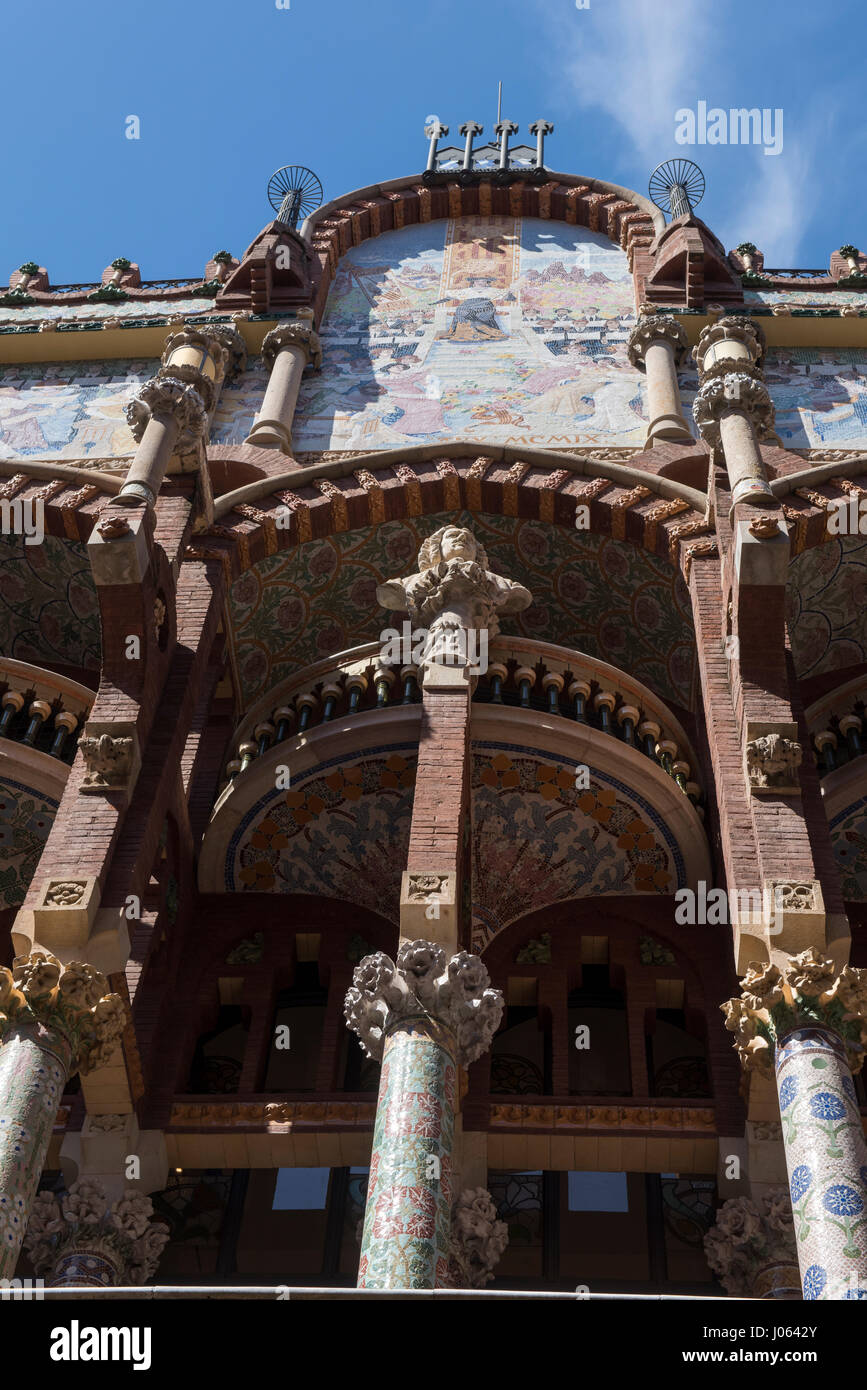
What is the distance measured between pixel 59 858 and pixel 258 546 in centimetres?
375

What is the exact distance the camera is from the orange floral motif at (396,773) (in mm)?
10312

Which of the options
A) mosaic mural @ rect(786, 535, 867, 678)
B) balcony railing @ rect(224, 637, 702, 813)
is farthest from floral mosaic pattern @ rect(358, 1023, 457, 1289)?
mosaic mural @ rect(786, 535, 867, 678)

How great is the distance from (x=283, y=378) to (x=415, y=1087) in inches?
311

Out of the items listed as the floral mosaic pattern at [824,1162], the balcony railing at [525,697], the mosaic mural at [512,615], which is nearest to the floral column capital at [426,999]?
the floral mosaic pattern at [824,1162]

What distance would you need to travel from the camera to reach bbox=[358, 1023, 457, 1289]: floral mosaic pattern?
6.34 meters

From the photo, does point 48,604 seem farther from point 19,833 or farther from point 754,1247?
point 754,1247

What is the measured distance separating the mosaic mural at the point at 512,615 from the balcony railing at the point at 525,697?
2.66 feet

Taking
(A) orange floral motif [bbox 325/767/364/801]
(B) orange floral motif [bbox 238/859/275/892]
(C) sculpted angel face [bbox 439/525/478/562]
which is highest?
(C) sculpted angel face [bbox 439/525/478/562]

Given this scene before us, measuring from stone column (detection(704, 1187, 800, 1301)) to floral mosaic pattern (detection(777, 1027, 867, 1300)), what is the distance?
1.25 m

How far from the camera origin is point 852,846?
10.3 m

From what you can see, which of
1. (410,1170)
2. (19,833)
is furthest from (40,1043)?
(19,833)

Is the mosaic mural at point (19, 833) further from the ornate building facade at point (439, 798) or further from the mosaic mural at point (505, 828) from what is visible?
the mosaic mural at point (505, 828)

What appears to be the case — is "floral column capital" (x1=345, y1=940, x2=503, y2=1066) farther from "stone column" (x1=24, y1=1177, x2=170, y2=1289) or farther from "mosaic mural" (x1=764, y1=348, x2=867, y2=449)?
"mosaic mural" (x1=764, y1=348, x2=867, y2=449)

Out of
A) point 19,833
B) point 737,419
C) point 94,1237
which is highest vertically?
point 737,419
